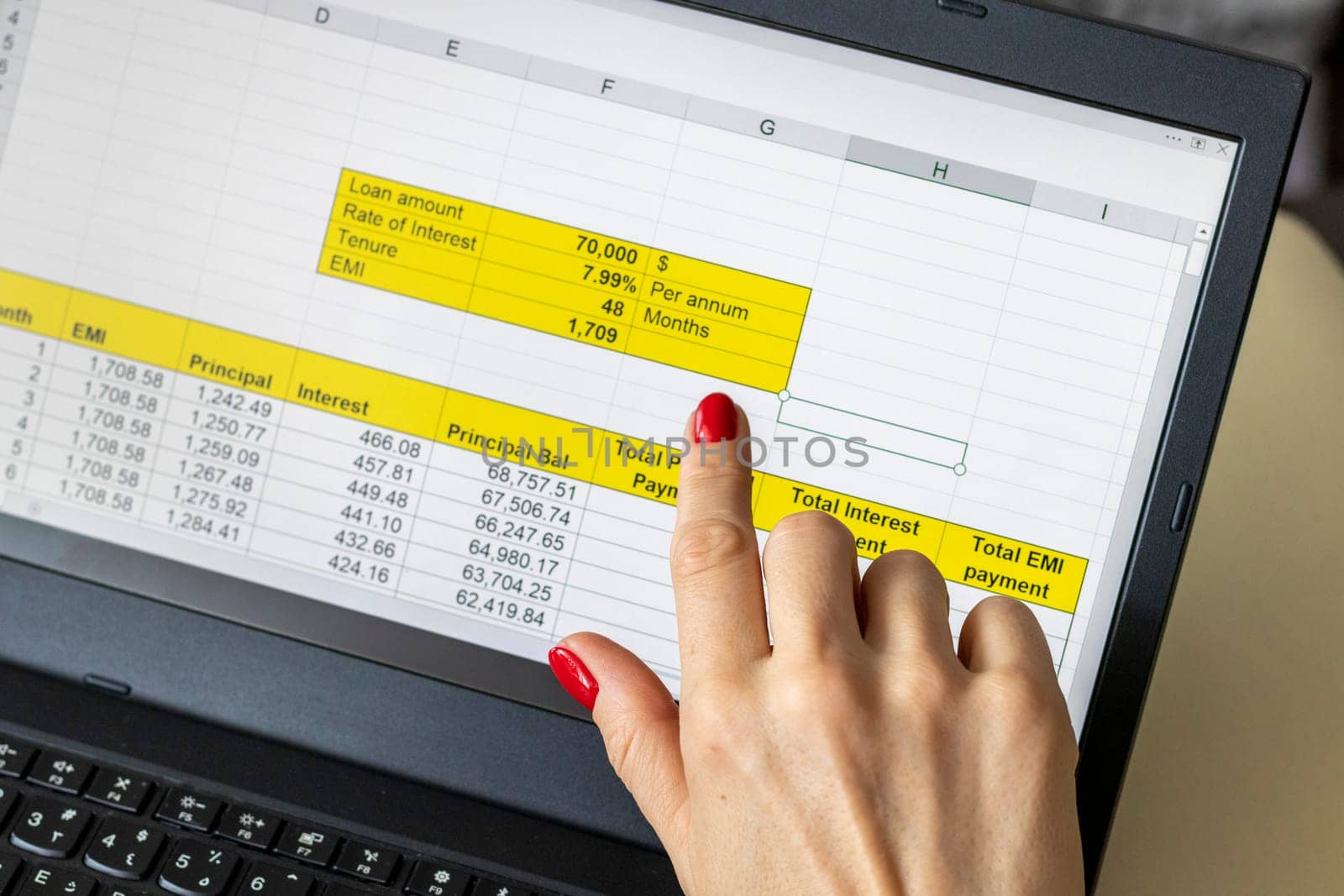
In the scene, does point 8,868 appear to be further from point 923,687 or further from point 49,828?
point 923,687

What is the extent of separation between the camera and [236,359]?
542mm

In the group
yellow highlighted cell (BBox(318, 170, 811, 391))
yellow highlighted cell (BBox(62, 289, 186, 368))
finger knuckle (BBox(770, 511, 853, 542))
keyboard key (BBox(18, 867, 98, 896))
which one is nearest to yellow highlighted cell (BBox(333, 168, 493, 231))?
yellow highlighted cell (BBox(318, 170, 811, 391))

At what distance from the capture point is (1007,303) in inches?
19.8

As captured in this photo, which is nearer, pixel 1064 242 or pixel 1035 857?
pixel 1035 857

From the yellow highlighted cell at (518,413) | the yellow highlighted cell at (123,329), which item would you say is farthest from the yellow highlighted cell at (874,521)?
the yellow highlighted cell at (123,329)

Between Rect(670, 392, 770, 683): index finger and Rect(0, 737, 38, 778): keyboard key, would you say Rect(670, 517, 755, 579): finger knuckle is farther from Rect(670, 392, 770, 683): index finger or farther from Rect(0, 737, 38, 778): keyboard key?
Rect(0, 737, 38, 778): keyboard key

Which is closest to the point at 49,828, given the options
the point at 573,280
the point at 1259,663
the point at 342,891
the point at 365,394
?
the point at 342,891

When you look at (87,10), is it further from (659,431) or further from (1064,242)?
(1064,242)

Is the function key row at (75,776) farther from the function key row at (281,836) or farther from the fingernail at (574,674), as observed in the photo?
the fingernail at (574,674)

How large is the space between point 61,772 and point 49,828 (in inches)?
1.2

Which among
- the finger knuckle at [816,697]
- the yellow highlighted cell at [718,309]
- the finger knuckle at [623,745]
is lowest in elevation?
the finger knuckle at [623,745]

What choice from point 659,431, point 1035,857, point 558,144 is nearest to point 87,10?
point 558,144

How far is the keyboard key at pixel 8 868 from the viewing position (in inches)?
17.8

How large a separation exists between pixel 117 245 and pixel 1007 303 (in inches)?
17.6
